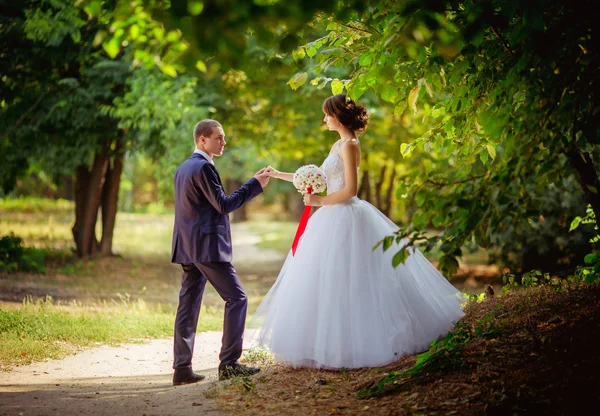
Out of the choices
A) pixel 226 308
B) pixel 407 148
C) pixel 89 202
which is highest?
pixel 407 148

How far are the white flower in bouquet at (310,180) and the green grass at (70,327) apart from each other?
357cm

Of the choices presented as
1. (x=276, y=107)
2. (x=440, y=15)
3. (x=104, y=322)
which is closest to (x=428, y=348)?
(x=440, y=15)

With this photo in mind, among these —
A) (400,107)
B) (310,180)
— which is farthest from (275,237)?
(400,107)

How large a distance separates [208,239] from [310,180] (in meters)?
1.18

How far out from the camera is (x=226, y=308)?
6391 millimetres

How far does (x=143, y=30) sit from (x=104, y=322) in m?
5.79

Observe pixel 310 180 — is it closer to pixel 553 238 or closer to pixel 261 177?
pixel 261 177

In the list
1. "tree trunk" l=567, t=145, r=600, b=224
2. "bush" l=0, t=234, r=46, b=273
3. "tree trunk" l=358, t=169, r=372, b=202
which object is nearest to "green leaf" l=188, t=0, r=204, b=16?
"tree trunk" l=567, t=145, r=600, b=224

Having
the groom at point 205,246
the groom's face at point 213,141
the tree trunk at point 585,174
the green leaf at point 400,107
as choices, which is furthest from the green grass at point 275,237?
the tree trunk at point 585,174

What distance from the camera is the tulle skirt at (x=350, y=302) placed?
19.6 feet

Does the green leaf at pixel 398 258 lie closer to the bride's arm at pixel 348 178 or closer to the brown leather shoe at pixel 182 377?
the bride's arm at pixel 348 178

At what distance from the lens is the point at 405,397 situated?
5008 mm

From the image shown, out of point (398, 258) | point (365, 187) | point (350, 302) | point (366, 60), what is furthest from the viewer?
point (365, 187)

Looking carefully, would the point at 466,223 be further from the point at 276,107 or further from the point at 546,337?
the point at 276,107
